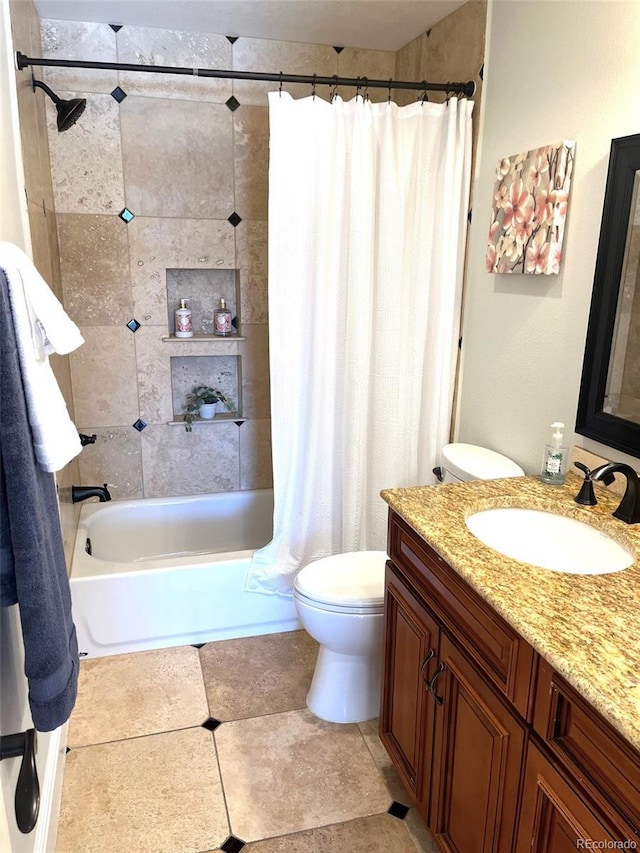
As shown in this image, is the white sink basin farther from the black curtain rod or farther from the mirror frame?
the black curtain rod

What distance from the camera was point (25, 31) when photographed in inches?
86.2

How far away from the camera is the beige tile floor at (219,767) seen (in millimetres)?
1727

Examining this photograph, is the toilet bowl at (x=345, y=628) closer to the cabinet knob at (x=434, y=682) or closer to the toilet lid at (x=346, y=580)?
the toilet lid at (x=346, y=580)

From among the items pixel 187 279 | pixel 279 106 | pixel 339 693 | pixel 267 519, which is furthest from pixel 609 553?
pixel 187 279

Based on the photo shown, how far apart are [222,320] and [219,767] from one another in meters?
1.91

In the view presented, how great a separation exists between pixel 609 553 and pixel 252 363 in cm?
205

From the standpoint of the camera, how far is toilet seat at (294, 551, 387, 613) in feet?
6.43

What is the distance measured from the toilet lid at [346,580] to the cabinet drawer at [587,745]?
0.89 metres

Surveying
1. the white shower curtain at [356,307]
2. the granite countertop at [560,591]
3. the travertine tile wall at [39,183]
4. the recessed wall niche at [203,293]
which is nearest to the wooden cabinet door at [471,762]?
the granite countertop at [560,591]

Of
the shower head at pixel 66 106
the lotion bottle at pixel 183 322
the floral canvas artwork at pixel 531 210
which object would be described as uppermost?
the shower head at pixel 66 106

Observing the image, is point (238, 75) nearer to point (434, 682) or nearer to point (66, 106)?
point (66, 106)

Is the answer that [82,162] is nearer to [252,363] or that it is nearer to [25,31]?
[25,31]

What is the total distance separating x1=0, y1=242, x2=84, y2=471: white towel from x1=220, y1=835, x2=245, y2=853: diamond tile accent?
1.23m

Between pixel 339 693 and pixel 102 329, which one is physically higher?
pixel 102 329
